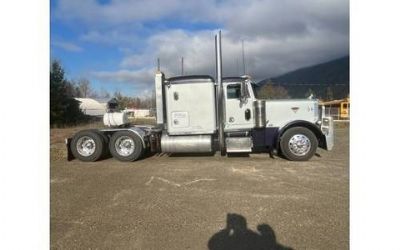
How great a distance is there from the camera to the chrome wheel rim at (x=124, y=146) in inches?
360

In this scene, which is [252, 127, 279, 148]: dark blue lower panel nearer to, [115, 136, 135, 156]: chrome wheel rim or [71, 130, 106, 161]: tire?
[115, 136, 135, 156]: chrome wheel rim

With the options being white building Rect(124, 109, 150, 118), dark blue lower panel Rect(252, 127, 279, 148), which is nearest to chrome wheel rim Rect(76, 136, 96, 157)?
white building Rect(124, 109, 150, 118)

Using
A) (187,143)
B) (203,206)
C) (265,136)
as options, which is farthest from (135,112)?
(203,206)

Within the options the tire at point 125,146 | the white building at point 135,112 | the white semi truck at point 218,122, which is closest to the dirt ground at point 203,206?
the white semi truck at point 218,122

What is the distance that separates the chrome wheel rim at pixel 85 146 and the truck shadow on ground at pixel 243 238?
634cm

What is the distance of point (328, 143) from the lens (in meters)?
8.55

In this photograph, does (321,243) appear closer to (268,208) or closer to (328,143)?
(268,208)

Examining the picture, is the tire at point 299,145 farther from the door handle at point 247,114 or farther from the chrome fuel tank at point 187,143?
the chrome fuel tank at point 187,143

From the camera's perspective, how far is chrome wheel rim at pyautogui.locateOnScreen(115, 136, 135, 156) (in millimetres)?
9148

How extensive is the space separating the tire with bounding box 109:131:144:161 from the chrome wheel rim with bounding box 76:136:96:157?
0.62 meters

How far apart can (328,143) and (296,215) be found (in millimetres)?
4791

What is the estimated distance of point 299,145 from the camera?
845 centimetres

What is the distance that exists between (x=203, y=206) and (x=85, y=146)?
5792mm
